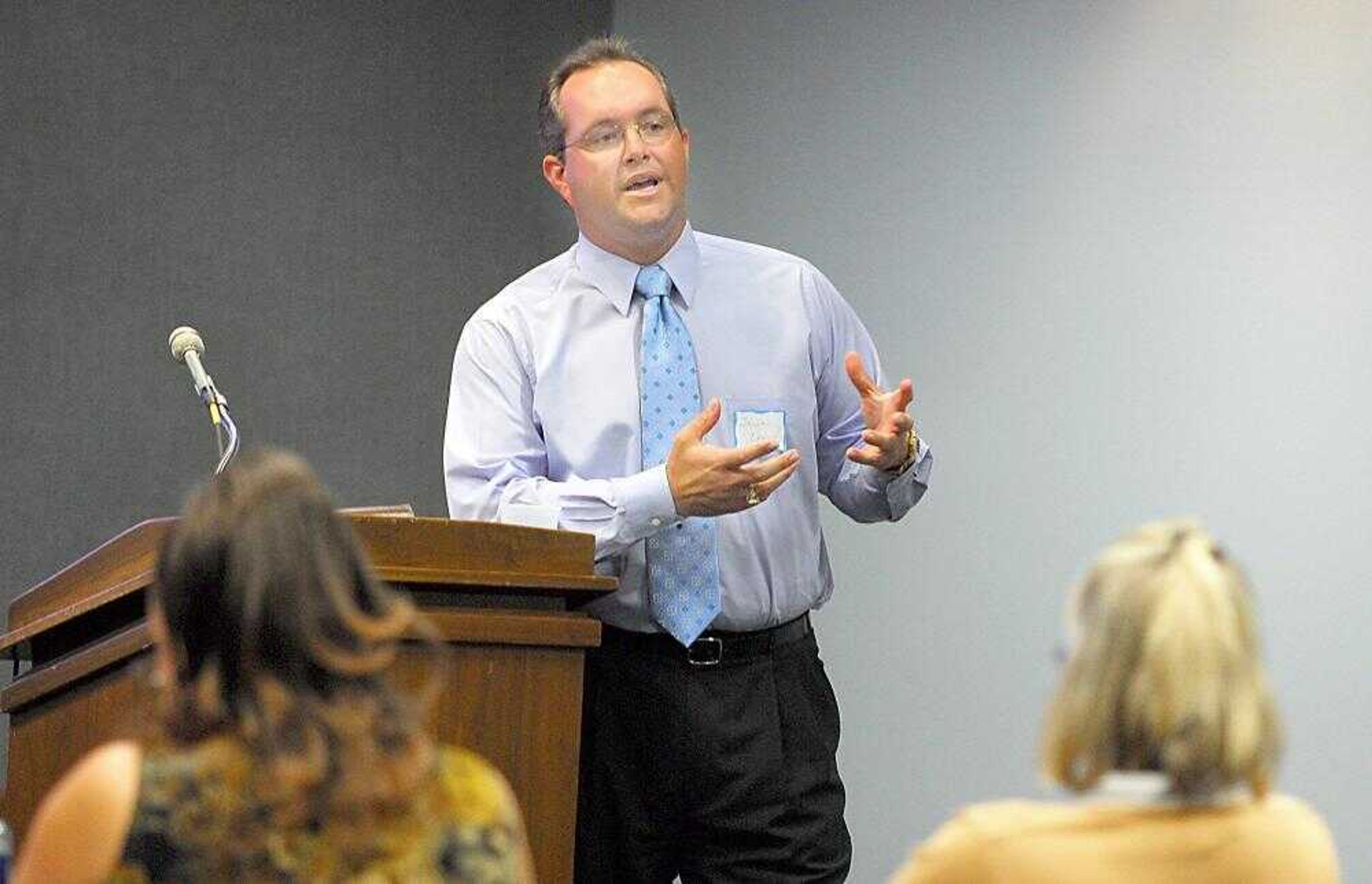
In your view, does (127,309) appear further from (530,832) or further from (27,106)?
(530,832)

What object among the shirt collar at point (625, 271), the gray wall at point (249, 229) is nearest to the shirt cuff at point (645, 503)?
the shirt collar at point (625, 271)

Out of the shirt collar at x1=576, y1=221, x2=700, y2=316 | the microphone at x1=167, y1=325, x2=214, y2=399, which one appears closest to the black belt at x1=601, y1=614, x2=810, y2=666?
the shirt collar at x1=576, y1=221, x2=700, y2=316

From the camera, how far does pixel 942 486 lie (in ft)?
17.3

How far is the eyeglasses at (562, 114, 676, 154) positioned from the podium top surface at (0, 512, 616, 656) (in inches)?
36.7

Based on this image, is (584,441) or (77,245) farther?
(77,245)

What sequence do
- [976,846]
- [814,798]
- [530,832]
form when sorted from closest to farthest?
[976,846] → [530,832] → [814,798]

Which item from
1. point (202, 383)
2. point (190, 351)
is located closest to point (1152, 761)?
point (202, 383)

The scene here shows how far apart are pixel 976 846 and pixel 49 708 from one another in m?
1.91

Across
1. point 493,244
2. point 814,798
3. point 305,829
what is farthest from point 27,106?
point 305,829

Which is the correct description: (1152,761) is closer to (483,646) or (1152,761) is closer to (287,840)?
(287,840)

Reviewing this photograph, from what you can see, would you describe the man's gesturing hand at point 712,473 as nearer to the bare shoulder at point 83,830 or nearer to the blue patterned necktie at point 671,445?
the blue patterned necktie at point 671,445

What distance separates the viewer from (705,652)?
3498 mm

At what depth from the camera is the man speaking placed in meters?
3.46

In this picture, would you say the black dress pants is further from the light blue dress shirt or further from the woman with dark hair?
the woman with dark hair
